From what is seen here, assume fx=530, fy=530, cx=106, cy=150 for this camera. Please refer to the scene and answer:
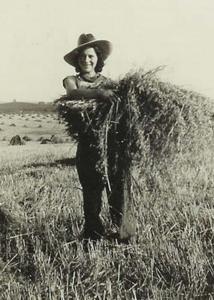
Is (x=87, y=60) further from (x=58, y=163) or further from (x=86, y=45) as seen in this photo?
(x=58, y=163)

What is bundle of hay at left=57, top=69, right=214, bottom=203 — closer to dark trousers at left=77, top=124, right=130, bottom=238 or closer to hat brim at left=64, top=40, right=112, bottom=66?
dark trousers at left=77, top=124, right=130, bottom=238

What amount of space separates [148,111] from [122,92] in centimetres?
24

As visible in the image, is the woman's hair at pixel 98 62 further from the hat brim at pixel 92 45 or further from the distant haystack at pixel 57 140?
the distant haystack at pixel 57 140

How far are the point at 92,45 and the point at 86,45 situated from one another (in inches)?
3.1

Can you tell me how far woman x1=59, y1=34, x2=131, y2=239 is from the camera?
13.0 ft

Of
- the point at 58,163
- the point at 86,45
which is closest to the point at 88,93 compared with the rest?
the point at 86,45

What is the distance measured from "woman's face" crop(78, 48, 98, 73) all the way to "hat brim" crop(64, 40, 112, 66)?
4 centimetres

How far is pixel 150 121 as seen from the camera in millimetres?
3764

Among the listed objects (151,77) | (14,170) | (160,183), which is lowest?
(14,170)

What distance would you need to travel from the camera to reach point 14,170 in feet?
31.2

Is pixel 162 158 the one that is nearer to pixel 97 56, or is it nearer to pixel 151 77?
pixel 151 77

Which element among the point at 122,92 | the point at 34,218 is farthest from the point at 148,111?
the point at 34,218

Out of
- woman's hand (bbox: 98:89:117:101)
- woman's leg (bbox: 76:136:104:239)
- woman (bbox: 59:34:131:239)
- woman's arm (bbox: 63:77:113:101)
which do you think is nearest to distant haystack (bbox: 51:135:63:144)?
woman (bbox: 59:34:131:239)

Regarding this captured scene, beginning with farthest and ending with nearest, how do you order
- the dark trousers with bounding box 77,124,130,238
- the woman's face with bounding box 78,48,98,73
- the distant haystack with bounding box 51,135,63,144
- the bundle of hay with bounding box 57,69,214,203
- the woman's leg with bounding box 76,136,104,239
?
the distant haystack with bounding box 51,135,63,144, the woman's face with bounding box 78,48,98,73, the woman's leg with bounding box 76,136,104,239, the dark trousers with bounding box 77,124,130,238, the bundle of hay with bounding box 57,69,214,203
